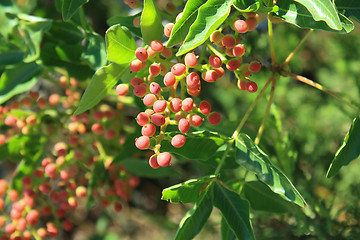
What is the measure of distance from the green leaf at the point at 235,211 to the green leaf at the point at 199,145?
0.22 ft

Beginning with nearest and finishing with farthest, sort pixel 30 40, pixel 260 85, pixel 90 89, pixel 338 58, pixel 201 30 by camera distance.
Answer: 1. pixel 201 30
2. pixel 90 89
3. pixel 30 40
4. pixel 260 85
5. pixel 338 58

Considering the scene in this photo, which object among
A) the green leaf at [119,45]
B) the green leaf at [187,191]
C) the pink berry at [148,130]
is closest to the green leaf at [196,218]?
the green leaf at [187,191]

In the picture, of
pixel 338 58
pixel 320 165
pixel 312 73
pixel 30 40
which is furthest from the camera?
pixel 312 73

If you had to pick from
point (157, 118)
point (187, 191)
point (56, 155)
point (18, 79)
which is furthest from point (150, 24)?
point (56, 155)

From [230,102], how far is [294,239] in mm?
752

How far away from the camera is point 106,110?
1.06m

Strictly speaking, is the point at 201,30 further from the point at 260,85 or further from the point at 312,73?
the point at 312,73

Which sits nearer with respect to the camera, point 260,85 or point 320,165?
point 320,165

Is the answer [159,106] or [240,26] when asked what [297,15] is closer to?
[240,26]

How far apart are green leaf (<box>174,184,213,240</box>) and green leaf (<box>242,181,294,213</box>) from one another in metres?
0.17

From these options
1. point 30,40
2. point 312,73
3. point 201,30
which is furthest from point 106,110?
point 312,73

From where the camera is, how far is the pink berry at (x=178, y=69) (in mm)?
623

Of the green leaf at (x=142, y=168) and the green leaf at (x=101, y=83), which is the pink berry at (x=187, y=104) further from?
the green leaf at (x=142, y=168)

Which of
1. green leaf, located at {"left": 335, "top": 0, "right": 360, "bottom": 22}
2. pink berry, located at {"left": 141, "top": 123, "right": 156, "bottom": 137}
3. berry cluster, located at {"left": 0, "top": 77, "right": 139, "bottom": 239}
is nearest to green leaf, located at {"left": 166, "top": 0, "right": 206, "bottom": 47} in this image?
pink berry, located at {"left": 141, "top": 123, "right": 156, "bottom": 137}
